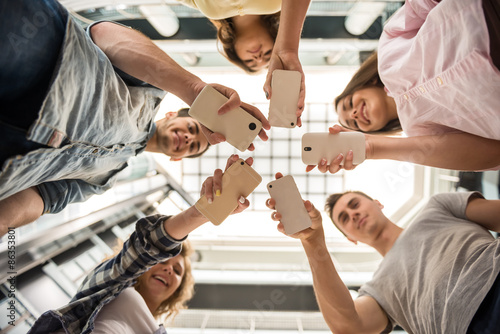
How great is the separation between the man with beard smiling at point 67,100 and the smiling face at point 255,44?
2.41 feet

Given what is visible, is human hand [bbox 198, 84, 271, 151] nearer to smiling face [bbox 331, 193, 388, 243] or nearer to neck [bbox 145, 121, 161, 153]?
neck [bbox 145, 121, 161, 153]

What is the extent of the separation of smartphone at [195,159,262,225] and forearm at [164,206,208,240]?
3.0 inches

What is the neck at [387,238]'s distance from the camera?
2.21m

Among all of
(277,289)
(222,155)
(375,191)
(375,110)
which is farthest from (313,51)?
(277,289)

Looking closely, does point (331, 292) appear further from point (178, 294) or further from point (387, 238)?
point (178, 294)

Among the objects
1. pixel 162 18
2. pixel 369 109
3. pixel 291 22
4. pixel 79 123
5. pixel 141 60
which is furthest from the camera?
pixel 162 18

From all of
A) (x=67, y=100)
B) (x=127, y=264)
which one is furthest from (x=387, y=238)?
(x=67, y=100)

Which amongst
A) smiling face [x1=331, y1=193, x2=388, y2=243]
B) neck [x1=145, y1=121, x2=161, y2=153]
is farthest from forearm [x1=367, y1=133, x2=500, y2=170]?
neck [x1=145, y1=121, x2=161, y2=153]

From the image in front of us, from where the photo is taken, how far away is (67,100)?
83 cm

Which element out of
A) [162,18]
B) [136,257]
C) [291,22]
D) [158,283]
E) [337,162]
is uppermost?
[162,18]

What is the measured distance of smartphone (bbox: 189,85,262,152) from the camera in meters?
1.23

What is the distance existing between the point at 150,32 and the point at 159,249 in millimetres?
1891

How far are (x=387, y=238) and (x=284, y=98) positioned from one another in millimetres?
1450

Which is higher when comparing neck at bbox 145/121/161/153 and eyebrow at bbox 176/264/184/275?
neck at bbox 145/121/161/153
